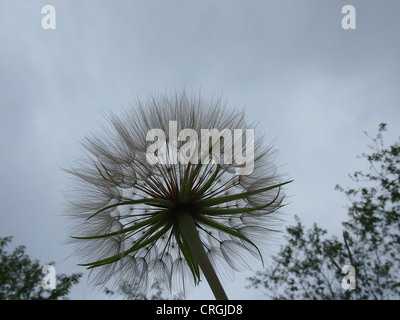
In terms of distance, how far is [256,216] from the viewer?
3869mm

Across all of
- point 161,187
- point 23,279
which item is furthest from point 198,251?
point 23,279

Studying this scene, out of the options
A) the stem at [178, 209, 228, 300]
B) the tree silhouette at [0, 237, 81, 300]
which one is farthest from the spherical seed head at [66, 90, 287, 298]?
the tree silhouette at [0, 237, 81, 300]

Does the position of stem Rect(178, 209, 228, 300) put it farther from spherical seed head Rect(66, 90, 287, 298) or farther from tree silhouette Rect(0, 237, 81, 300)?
tree silhouette Rect(0, 237, 81, 300)

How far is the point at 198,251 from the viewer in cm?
307

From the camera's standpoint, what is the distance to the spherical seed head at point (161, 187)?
3516mm

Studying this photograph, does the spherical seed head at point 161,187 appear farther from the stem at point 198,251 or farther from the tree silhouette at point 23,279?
the tree silhouette at point 23,279

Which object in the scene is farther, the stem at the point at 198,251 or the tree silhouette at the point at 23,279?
the tree silhouette at the point at 23,279

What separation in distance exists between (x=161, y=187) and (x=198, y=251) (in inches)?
34.4

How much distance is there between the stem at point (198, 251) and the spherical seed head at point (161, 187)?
0.60 ft

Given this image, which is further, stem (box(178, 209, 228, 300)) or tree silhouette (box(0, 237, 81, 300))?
tree silhouette (box(0, 237, 81, 300))

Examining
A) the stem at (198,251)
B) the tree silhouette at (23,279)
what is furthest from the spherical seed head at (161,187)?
the tree silhouette at (23,279)

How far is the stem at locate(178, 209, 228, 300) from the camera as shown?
2.80 metres

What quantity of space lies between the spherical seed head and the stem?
0.18 metres
